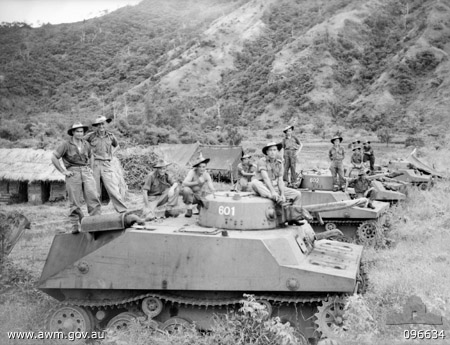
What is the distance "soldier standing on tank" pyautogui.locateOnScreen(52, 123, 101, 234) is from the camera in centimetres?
805

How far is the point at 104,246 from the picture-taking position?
7250mm

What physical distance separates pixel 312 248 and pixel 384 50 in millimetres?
56870

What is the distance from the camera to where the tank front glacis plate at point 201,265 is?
679cm

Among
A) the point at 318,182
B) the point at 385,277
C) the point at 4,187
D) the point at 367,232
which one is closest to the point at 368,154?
the point at 318,182

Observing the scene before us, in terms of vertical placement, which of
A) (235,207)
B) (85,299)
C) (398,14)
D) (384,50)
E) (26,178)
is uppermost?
(398,14)

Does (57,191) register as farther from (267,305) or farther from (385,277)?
(267,305)

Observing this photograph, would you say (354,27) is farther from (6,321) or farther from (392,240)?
(6,321)

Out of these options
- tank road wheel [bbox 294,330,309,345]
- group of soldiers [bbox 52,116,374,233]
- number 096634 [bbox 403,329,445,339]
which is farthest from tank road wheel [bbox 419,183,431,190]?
number 096634 [bbox 403,329,445,339]

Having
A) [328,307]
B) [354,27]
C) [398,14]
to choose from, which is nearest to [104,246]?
[328,307]

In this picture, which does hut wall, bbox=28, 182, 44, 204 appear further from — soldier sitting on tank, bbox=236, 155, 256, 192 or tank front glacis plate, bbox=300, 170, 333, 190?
tank front glacis plate, bbox=300, 170, 333, 190

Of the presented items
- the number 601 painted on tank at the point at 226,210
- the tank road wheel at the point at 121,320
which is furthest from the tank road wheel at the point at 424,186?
the tank road wheel at the point at 121,320

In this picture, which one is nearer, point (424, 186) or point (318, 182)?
point (318, 182)

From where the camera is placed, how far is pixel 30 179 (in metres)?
20.9

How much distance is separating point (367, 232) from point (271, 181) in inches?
168
